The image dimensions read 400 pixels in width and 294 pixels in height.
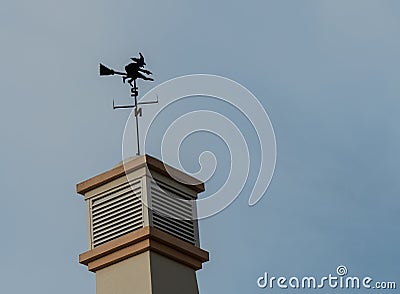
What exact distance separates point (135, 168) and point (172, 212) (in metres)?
0.71

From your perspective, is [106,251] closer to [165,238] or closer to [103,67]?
[165,238]

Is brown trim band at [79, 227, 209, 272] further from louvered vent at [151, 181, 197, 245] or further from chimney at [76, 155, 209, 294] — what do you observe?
louvered vent at [151, 181, 197, 245]

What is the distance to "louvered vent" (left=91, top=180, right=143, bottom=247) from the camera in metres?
13.1

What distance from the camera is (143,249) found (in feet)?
42.1

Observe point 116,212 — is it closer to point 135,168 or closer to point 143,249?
point 135,168

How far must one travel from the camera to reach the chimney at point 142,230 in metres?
12.9

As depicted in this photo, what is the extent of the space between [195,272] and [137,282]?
998mm

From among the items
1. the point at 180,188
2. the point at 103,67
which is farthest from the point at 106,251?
the point at 103,67

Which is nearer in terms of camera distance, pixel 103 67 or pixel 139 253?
pixel 139 253

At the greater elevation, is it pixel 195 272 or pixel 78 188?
pixel 78 188

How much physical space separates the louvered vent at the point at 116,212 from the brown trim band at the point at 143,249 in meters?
0.14

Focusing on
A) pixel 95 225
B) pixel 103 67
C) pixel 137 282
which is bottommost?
pixel 137 282

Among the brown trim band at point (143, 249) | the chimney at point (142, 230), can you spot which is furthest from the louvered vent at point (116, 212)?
the brown trim band at point (143, 249)

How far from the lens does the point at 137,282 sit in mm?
12758
